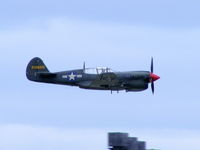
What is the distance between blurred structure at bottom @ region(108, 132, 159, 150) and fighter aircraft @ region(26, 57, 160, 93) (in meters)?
6.93

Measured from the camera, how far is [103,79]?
5819 centimetres

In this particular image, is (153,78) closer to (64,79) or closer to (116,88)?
(116,88)

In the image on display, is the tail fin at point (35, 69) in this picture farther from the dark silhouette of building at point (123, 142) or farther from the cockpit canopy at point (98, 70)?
the dark silhouette of building at point (123, 142)

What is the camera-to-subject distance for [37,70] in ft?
211

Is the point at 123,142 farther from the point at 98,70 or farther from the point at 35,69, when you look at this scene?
the point at 35,69

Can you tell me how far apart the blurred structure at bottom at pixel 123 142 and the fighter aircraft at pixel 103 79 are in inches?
273

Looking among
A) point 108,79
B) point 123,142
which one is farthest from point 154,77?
point 123,142

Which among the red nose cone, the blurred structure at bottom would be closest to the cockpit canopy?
the red nose cone

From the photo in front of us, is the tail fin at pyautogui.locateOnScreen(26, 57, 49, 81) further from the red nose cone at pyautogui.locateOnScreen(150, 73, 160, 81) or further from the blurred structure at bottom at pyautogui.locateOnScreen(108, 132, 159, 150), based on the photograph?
the red nose cone at pyautogui.locateOnScreen(150, 73, 160, 81)

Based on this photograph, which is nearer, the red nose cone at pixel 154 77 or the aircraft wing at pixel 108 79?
the aircraft wing at pixel 108 79

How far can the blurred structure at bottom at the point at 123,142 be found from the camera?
63938 mm

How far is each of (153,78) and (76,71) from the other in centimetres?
766

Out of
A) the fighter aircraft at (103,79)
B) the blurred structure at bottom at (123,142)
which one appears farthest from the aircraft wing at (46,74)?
the blurred structure at bottom at (123,142)

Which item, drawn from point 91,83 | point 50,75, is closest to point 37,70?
point 50,75
